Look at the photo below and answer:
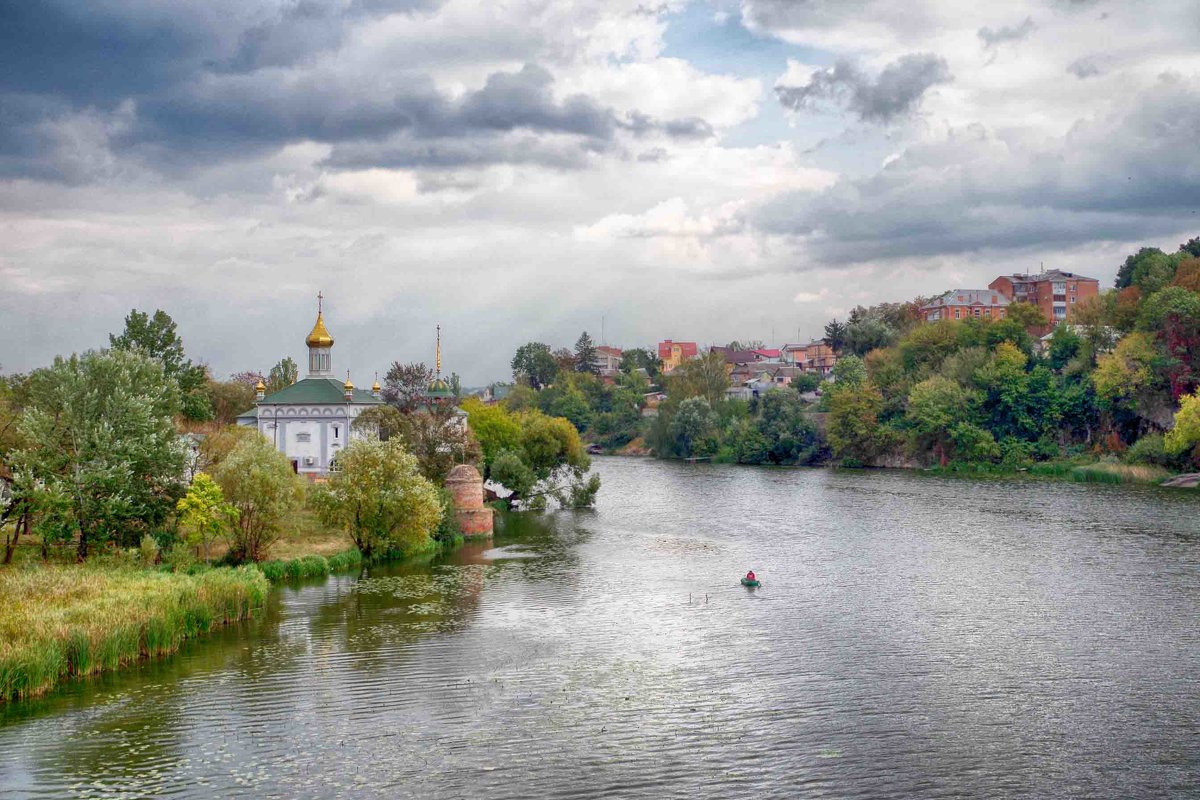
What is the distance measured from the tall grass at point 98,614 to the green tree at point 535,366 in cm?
14781

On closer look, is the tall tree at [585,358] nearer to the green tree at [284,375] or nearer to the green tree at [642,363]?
the green tree at [642,363]

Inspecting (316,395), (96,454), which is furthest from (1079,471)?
(96,454)

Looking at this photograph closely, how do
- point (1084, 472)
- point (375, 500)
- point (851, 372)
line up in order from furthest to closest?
point (851, 372) < point (1084, 472) < point (375, 500)

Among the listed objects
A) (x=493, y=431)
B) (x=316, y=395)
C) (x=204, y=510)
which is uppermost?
(x=316, y=395)

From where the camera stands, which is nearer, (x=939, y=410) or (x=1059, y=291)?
(x=939, y=410)

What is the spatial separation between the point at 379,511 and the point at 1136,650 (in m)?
29.0

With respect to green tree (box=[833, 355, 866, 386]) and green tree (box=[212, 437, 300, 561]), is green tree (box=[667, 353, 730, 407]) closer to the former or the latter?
green tree (box=[833, 355, 866, 386])

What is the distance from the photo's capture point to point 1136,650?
28562 millimetres

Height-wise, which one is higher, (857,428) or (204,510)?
(857,428)

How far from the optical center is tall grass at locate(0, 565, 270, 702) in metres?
24.2

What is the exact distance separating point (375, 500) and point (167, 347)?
33.9 metres

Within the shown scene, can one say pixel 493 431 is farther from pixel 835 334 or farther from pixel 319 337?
pixel 835 334

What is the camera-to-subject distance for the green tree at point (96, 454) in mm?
35938

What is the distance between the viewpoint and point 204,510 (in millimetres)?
37969
